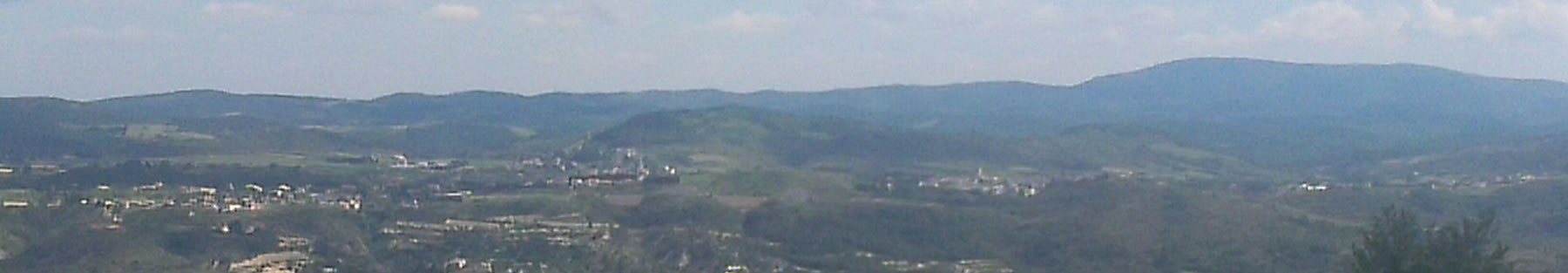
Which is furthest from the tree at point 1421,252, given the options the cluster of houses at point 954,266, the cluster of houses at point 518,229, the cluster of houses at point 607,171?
the cluster of houses at point 607,171

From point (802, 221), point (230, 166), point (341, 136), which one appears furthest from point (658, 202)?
point (341, 136)

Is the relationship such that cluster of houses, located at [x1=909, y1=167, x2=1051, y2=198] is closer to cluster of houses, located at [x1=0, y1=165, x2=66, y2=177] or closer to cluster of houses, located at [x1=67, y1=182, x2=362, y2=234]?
cluster of houses, located at [x1=67, y1=182, x2=362, y2=234]

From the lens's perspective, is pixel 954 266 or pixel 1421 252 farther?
pixel 954 266

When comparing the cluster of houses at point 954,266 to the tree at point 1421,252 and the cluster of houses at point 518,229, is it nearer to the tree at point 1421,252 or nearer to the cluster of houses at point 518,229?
the cluster of houses at point 518,229

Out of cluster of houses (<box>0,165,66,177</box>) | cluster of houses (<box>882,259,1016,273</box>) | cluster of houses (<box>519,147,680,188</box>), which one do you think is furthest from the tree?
cluster of houses (<box>0,165,66,177</box>)

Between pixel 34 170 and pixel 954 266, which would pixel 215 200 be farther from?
pixel 954 266

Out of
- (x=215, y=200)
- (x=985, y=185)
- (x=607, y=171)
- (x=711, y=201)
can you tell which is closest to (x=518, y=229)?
(x=711, y=201)

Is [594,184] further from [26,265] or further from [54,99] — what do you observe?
[54,99]
